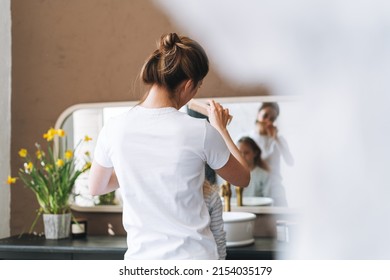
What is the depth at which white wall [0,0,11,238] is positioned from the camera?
2389 millimetres

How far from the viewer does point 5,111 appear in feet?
→ 7.97

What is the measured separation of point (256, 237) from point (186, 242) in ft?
3.33

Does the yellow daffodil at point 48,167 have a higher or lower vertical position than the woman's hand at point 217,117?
lower

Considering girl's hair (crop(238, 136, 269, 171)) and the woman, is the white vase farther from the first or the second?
the woman

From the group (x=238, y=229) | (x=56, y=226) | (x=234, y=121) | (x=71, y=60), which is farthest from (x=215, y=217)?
(x=71, y=60)

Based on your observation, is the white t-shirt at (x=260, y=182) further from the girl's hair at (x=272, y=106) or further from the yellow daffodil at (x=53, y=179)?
the yellow daffodil at (x=53, y=179)

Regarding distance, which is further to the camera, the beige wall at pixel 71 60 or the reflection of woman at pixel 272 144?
the beige wall at pixel 71 60

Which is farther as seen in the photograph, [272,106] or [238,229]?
[272,106]

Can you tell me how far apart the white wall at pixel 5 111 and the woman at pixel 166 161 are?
1.34m

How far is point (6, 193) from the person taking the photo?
2410 mm

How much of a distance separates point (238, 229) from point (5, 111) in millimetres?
1284

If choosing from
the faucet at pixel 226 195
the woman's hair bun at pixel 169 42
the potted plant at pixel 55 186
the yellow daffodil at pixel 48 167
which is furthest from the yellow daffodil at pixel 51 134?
the woman's hair bun at pixel 169 42

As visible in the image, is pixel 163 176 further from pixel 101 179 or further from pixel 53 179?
pixel 53 179

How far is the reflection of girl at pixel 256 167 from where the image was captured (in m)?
2.12
